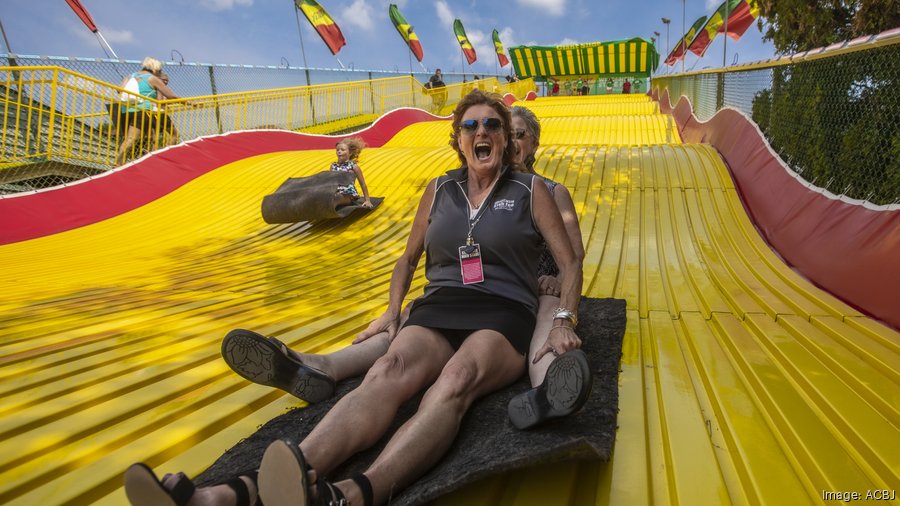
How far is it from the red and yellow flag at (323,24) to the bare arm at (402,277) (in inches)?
625

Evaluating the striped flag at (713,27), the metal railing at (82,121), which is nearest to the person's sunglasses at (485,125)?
the metal railing at (82,121)

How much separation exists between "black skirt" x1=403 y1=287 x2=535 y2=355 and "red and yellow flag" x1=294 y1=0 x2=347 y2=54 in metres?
16.4

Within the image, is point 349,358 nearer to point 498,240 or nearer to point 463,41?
point 498,240

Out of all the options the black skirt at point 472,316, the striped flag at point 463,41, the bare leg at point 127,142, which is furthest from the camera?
the striped flag at point 463,41

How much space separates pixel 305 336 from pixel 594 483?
1.83 meters

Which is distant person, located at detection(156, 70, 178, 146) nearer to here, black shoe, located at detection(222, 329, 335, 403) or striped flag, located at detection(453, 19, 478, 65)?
black shoe, located at detection(222, 329, 335, 403)

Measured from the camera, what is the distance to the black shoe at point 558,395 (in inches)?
57.4

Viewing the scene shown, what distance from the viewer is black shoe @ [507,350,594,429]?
1458mm

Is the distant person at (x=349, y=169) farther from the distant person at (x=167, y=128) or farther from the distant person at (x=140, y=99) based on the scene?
the distant person at (x=167, y=128)

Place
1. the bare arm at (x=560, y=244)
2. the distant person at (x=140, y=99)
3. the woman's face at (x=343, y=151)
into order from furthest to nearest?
the distant person at (x=140, y=99) → the woman's face at (x=343, y=151) → the bare arm at (x=560, y=244)

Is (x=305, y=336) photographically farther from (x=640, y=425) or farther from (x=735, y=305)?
(x=735, y=305)

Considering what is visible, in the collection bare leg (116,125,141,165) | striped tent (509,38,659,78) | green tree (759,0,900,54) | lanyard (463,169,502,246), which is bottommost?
lanyard (463,169,502,246)

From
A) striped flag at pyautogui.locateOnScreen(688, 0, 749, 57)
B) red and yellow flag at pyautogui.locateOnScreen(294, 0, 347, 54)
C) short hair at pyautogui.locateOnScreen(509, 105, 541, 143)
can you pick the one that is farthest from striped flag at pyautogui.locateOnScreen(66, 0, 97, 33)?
striped flag at pyautogui.locateOnScreen(688, 0, 749, 57)

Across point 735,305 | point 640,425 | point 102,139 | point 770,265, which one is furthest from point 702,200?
point 102,139
